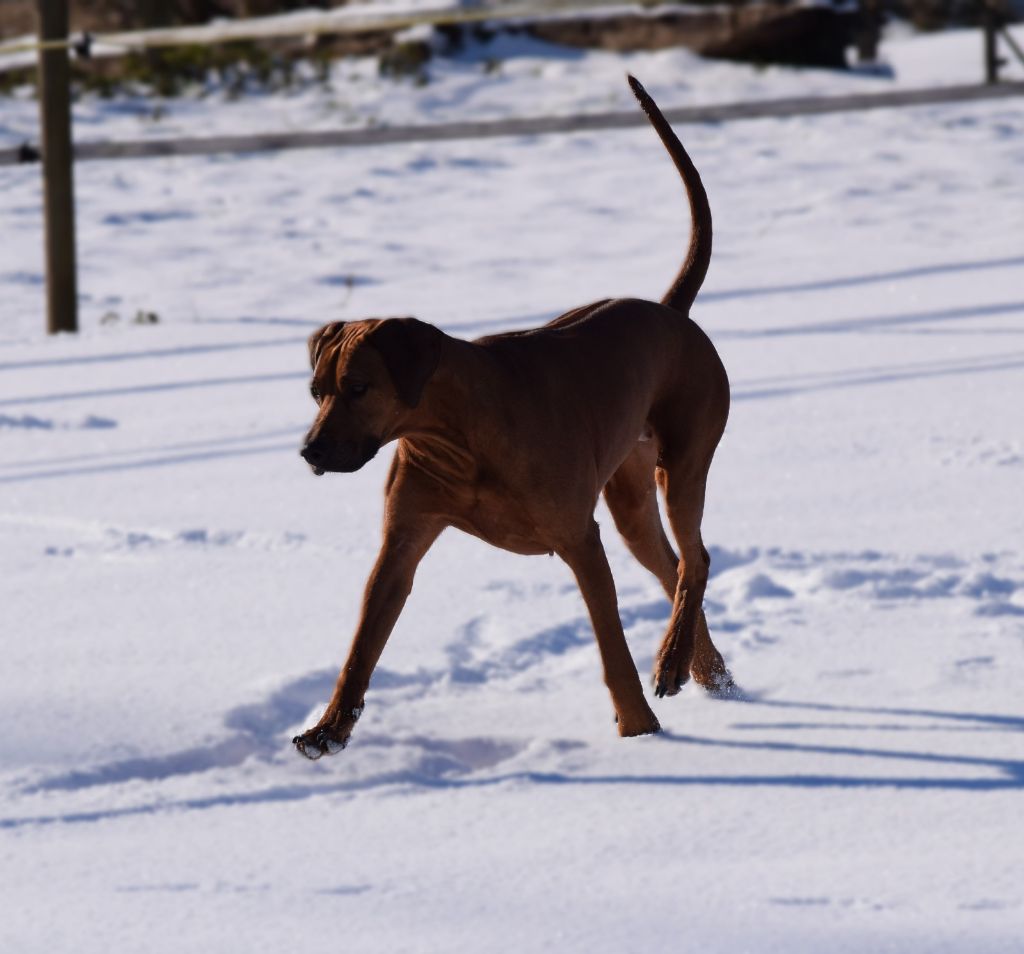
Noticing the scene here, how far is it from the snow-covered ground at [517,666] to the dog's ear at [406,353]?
660 millimetres

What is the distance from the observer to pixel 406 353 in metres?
2.51

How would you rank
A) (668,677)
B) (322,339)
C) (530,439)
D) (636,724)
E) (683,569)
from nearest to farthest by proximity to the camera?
(322,339)
(530,439)
(636,724)
(668,677)
(683,569)

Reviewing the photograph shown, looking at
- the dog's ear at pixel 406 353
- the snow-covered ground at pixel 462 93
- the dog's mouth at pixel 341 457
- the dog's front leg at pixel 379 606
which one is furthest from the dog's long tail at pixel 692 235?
the snow-covered ground at pixel 462 93

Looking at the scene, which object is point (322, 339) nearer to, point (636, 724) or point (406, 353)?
point (406, 353)

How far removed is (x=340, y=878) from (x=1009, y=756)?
45.5 inches

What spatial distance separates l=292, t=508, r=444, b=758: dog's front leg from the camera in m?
2.78

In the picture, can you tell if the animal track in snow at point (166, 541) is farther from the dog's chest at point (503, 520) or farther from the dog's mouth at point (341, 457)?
the dog's mouth at point (341, 457)

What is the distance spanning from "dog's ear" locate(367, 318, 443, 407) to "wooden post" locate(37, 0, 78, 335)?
5.33m

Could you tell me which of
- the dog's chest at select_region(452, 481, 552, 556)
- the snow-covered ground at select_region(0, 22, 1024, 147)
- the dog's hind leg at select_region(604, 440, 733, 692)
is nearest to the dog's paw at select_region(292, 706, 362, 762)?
the dog's chest at select_region(452, 481, 552, 556)

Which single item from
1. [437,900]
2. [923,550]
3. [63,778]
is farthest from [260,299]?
[437,900]

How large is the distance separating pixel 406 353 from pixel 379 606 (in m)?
0.52

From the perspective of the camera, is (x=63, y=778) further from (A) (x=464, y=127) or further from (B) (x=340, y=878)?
(A) (x=464, y=127)

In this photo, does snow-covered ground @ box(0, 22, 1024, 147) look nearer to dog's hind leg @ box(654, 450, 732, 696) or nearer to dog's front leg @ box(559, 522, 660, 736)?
dog's hind leg @ box(654, 450, 732, 696)

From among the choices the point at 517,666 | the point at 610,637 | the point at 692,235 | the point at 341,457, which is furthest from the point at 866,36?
the point at 341,457
